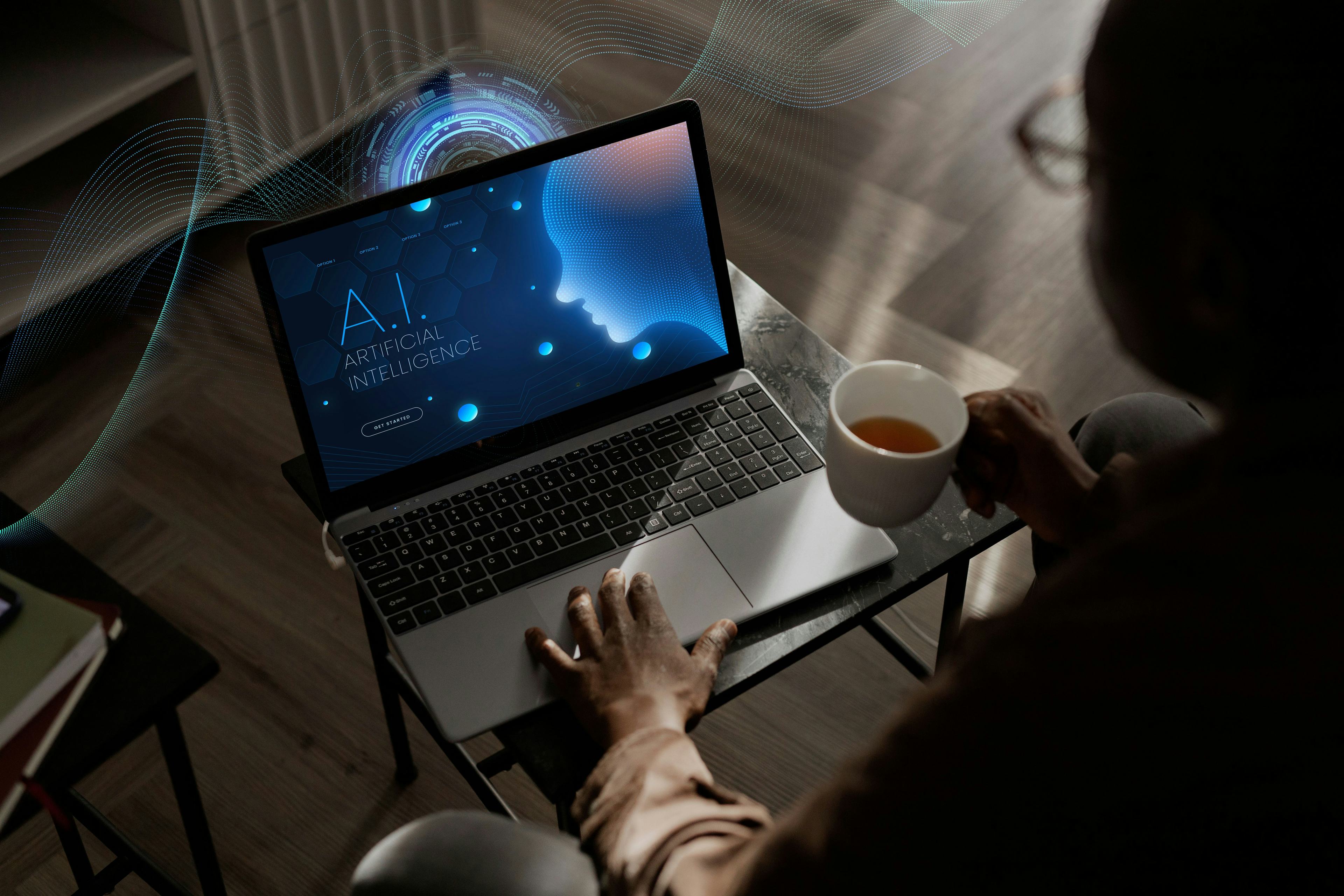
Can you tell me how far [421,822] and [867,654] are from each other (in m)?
1.05

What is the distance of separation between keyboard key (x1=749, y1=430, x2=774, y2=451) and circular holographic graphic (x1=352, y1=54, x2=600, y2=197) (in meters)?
1.21

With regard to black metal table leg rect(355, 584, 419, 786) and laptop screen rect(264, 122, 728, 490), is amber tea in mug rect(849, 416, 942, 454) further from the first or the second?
black metal table leg rect(355, 584, 419, 786)

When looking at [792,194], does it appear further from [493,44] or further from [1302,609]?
[1302,609]

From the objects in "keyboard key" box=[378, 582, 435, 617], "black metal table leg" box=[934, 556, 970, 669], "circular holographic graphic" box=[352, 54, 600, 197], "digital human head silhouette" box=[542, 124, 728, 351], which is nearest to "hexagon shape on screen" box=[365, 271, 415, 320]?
"digital human head silhouette" box=[542, 124, 728, 351]

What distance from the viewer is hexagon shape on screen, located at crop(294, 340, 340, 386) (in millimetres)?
938

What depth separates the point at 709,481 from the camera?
1.03 meters

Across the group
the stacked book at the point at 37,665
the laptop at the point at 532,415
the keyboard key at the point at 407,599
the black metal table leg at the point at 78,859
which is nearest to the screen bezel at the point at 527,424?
the laptop at the point at 532,415

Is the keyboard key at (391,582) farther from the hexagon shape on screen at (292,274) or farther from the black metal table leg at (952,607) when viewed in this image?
the black metal table leg at (952,607)

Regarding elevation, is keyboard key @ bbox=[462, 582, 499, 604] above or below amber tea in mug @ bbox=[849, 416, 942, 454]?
below

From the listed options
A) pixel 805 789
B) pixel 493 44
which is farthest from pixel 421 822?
pixel 493 44

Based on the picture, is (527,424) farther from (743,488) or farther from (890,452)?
(890,452)

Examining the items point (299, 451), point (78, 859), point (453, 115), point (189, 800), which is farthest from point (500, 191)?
point (453, 115)

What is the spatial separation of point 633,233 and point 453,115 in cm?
135

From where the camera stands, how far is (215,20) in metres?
2.03
